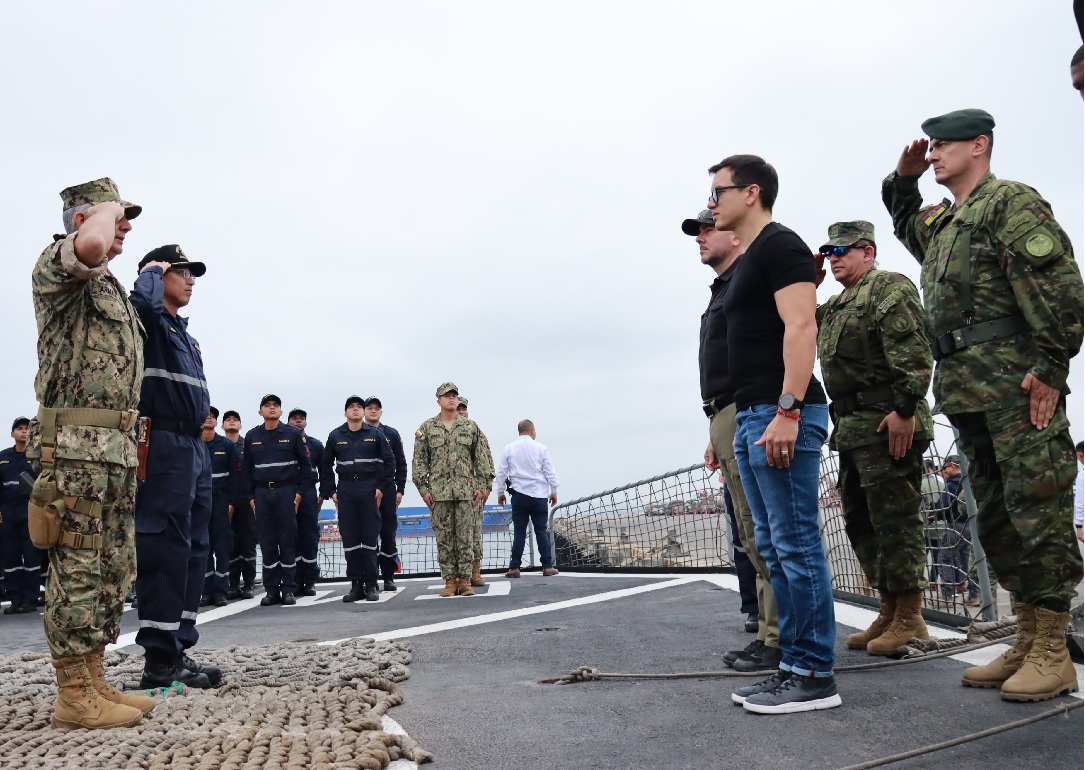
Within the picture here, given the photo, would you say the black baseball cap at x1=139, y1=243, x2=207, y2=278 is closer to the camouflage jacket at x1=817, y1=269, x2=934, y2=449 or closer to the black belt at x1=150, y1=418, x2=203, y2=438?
the black belt at x1=150, y1=418, x2=203, y2=438

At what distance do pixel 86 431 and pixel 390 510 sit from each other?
6.28 m

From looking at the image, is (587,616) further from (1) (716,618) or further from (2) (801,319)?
(2) (801,319)

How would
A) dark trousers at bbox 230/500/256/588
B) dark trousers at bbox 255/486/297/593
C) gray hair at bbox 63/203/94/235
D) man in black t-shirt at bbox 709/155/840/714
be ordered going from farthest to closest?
dark trousers at bbox 230/500/256/588 < dark trousers at bbox 255/486/297/593 < gray hair at bbox 63/203/94/235 < man in black t-shirt at bbox 709/155/840/714

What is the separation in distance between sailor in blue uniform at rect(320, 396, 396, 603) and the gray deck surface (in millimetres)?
2924

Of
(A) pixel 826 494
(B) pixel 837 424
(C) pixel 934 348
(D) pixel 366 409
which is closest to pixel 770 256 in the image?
(C) pixel 934 348

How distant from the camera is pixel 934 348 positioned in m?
3.32

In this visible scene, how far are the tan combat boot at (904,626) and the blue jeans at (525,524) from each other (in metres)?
7.01

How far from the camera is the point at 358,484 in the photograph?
29.6ft

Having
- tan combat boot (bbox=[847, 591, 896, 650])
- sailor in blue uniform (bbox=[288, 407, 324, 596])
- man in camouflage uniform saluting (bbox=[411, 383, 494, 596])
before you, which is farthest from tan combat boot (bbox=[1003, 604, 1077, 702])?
sailor in blue uniform (bbox=[288, 407, 324, 596])

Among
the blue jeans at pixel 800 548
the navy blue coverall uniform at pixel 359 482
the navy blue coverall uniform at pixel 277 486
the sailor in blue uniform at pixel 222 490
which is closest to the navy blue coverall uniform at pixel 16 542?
the sailor in blue uniform at pixel 222 490

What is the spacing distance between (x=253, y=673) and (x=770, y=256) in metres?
2.87

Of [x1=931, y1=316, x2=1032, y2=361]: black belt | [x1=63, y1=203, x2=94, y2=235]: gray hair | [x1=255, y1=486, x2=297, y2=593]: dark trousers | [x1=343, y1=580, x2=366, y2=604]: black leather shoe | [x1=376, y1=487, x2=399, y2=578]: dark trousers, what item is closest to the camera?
[x1=931, y1=316, x2=1032, y2=361]: black belt

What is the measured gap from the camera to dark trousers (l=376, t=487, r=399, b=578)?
31.0 ft

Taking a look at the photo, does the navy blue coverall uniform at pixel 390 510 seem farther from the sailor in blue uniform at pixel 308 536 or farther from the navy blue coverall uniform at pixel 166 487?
the navy blue coverall uniform at pixel 166 487
